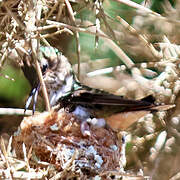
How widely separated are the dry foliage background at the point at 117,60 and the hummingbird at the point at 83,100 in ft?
0.38

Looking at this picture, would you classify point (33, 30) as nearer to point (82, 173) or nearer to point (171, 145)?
point (82, 173)

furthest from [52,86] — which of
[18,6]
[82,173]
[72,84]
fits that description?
[82,173]

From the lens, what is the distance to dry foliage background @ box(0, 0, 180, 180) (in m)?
2.41

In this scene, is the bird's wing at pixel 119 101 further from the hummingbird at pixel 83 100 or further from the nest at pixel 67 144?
the nest at pixel 67 144

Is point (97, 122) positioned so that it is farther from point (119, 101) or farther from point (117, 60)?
point (117, 60)

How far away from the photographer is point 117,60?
134 inches

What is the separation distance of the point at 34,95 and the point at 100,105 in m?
0.46

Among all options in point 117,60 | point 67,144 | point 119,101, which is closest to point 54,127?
point 67,144

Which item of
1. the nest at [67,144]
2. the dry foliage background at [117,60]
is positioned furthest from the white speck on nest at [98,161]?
the dry foliage background at [117,60]

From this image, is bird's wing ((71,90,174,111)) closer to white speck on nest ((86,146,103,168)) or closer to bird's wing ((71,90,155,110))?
bird's wing ((71,90,155,110))

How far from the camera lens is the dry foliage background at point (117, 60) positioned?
2414 mm

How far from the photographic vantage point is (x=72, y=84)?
3.10 metres

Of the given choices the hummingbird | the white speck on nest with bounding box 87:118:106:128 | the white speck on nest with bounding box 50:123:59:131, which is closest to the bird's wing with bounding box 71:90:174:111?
the hummingbird

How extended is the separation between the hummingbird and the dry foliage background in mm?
115
